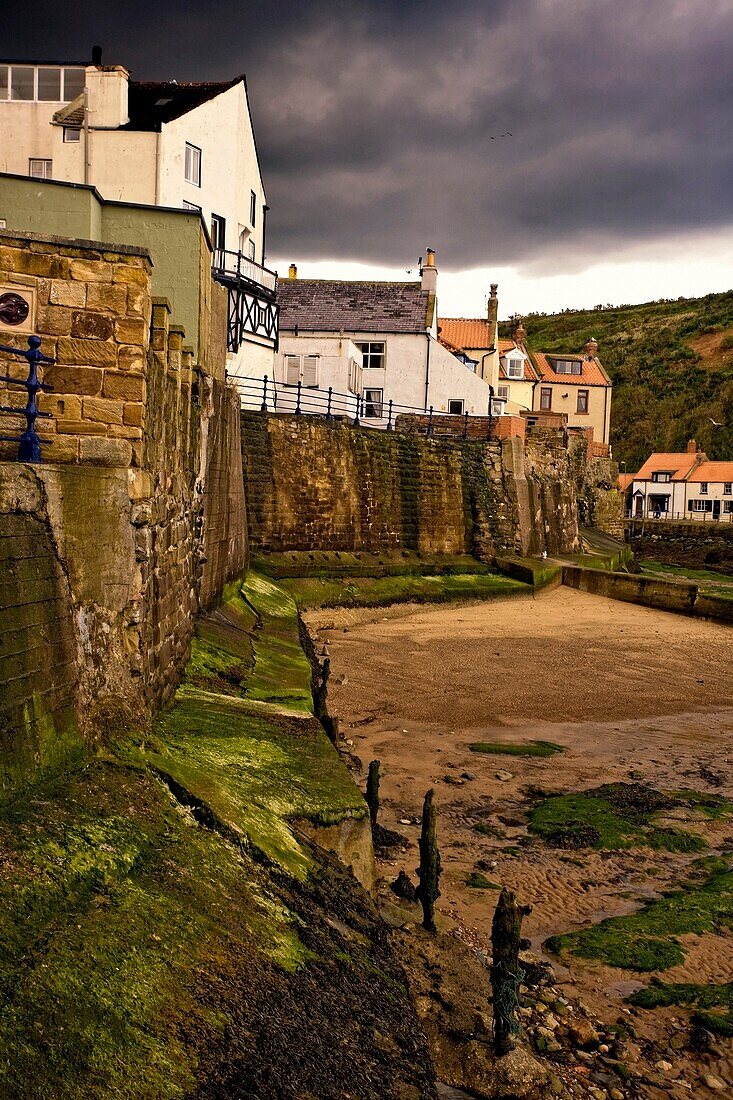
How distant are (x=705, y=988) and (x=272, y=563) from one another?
20.6 m

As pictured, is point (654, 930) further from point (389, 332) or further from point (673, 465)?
point (673, 465)

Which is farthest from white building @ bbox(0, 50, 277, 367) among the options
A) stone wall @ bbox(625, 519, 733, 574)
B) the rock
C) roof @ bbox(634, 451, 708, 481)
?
roof @ bbox(634, 451, 708, 481)

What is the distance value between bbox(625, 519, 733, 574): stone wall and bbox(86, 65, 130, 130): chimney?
42617mm

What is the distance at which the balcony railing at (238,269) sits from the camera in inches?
1250

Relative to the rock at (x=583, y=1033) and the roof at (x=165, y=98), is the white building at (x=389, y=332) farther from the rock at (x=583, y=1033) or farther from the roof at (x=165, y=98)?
the rock at (x=583, y=1033)

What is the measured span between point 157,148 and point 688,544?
4539cm

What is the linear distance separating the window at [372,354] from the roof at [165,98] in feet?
46.4

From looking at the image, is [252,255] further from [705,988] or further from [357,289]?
[705,988]

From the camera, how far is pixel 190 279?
1484 centimetres

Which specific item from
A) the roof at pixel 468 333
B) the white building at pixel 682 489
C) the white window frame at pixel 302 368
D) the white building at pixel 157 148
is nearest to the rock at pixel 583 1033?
the white building at pixel 157 148

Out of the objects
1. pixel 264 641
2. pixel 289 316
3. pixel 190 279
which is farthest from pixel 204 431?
pixel 289 316

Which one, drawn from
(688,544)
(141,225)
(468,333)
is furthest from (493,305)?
(141,225)

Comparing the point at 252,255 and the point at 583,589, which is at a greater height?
the point at 252,255

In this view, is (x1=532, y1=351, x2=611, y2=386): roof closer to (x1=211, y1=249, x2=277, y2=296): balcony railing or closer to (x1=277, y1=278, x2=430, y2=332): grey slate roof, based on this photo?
(x1=277, y1=278, x2=430, y2=332): grey slate roof
